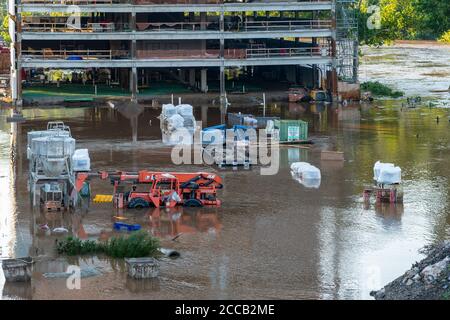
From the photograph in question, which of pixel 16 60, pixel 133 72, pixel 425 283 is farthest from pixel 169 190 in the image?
pixel 16 60

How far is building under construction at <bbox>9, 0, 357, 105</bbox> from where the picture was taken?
76.9m

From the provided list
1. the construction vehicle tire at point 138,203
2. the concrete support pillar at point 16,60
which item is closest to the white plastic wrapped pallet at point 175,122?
the concrete support pillar at point 16,60

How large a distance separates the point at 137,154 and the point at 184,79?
106 ft

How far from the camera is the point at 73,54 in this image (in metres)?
82.9

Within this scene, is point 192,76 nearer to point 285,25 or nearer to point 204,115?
point 285,25

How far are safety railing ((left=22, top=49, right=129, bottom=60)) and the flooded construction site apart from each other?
51.6 feet

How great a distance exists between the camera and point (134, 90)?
76.9m

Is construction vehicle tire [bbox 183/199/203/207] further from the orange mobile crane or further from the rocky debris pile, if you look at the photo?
the rocky debris pile

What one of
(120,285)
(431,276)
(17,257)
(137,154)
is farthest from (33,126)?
(431,276)

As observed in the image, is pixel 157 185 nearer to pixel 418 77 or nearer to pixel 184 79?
pixel 184 79

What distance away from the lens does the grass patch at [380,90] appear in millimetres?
83375

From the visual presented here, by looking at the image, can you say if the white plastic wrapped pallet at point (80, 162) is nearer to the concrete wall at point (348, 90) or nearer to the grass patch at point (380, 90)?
the concrete wall at point (348, 90)

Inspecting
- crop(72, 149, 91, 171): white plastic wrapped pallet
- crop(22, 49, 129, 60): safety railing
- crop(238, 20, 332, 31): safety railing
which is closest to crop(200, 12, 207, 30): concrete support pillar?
crop(238, 20, 332, 31): safety railing

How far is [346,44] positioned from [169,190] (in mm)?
43096
